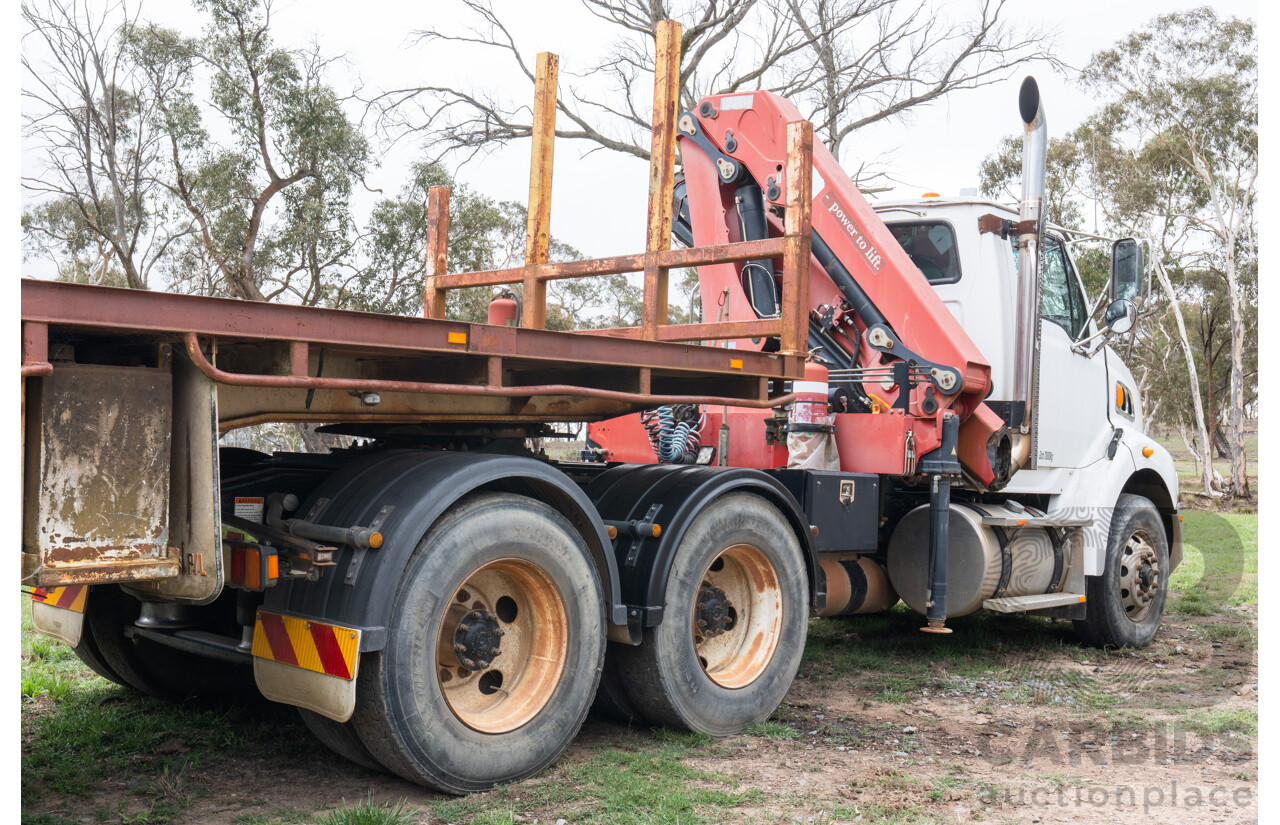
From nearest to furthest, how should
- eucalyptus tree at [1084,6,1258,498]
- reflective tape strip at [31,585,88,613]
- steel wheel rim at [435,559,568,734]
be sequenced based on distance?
steel wheel rim at [435,559,568,734] → reflective tape strip at [31,585,88,613] → eucalyptus tree at [1084,6,1258,498]

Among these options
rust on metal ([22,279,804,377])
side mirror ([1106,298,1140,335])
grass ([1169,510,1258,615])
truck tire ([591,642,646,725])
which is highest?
side mirror ([1106,298,1140,335])

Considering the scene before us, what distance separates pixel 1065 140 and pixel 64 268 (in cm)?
2534

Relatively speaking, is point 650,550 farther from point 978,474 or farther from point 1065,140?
point 1065,140

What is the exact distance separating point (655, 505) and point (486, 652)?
1055 millimetres

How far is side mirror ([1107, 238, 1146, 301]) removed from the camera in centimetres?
646

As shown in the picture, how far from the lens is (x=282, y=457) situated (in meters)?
4.59

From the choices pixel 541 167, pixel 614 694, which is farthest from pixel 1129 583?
pixel 541 167

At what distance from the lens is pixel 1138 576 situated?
764 centimetres

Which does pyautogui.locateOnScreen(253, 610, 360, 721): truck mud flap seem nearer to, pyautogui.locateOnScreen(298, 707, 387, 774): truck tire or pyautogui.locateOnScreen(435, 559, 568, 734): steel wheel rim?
pyautogui.locateOnScreen(298, 707, 387, 774): truck tire

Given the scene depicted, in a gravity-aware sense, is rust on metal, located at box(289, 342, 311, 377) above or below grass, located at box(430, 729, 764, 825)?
above

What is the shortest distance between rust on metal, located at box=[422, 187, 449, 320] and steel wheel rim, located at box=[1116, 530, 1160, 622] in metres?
4.92

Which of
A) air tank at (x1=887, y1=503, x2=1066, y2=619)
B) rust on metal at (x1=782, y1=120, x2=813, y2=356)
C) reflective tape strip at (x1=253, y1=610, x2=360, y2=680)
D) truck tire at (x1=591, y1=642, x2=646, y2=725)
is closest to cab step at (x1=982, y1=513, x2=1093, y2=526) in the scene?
air tank at (x1=887, y1=503, x2=1066, y2=619)

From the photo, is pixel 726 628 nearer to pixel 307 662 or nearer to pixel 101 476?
pixel 307 662

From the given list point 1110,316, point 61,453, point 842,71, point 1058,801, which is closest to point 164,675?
point 61,453
